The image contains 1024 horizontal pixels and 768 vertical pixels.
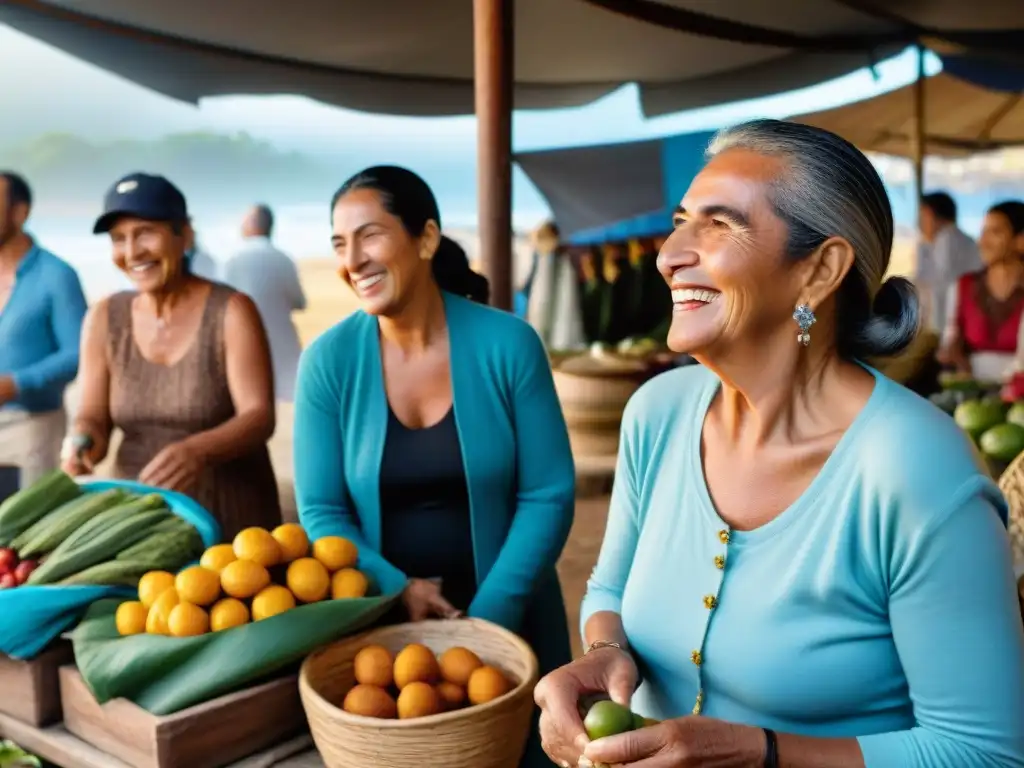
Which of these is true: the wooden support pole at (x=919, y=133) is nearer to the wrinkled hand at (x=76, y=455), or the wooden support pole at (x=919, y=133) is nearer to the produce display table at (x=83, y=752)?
the wrinkled hand at (x=76, y=455)

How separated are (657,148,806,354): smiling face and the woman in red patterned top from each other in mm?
3818

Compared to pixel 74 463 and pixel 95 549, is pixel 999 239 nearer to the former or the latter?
pixel 74 463

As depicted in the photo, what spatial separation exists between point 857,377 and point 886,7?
542 cm

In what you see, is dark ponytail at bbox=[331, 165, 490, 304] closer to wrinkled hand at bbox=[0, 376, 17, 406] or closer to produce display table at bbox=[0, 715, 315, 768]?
produce display table at bbox=[0, 715, 315, 768]

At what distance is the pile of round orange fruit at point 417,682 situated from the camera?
1422 mm

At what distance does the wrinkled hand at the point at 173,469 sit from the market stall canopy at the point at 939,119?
685cm

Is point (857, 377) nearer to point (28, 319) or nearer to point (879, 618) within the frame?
point (879, 618)

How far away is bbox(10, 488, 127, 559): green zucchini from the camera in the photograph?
1.76 m

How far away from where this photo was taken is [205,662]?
141 cm

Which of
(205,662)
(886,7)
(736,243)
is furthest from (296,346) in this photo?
(736,243)

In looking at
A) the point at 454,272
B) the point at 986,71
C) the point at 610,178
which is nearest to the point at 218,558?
the point at 454,272

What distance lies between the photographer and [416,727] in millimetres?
1301

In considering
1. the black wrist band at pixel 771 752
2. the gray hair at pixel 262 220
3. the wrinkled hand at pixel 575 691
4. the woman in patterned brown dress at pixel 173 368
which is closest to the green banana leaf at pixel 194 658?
the wrinkled hand at pixel 575 691

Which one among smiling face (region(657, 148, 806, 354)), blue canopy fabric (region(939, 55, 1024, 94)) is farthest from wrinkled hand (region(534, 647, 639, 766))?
blue canopy fabric (region(939, 55, 1024, 94))
